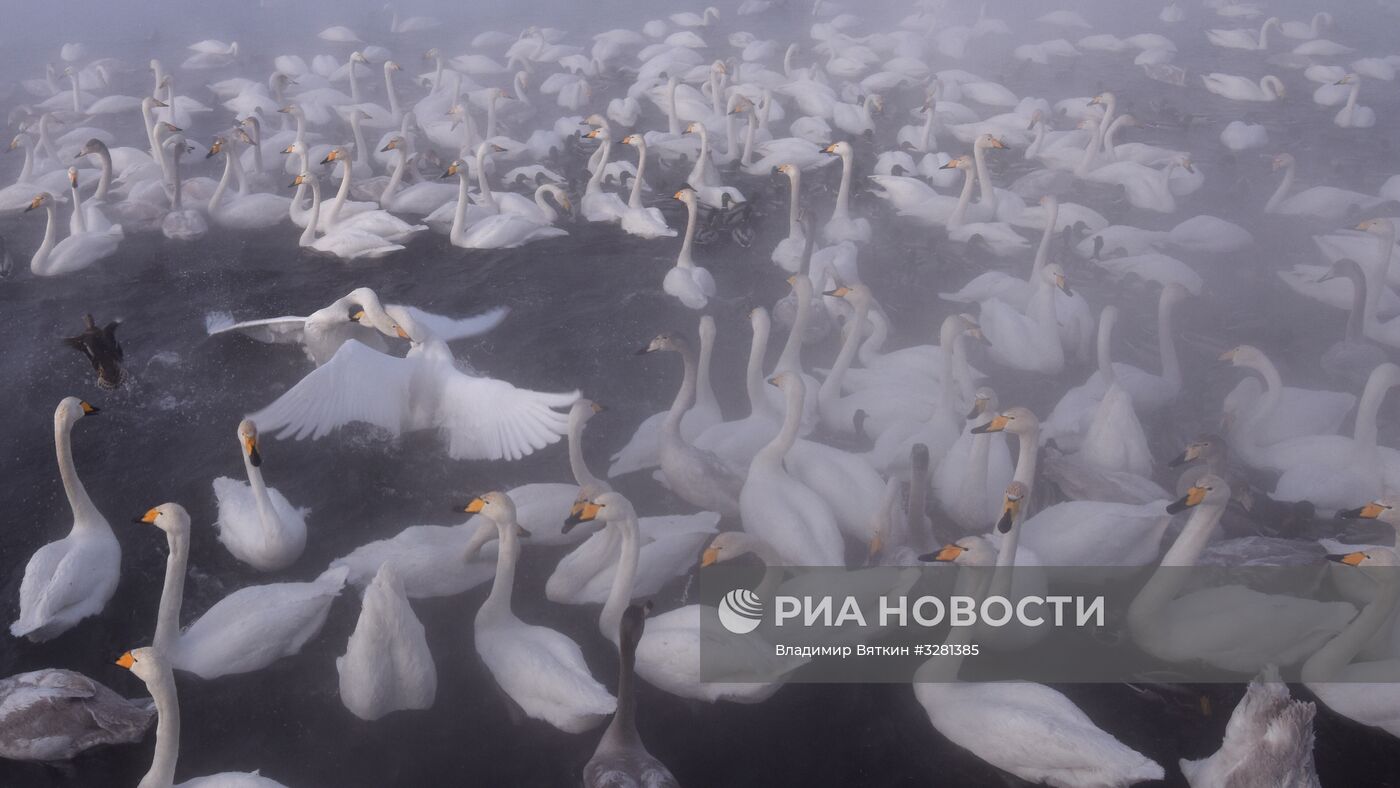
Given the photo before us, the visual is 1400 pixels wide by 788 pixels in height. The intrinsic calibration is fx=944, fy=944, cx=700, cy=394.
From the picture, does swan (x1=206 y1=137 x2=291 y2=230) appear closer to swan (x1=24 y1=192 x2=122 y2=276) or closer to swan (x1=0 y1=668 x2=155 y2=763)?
swan (x1=24 y1=192 x2=122 y2=276)

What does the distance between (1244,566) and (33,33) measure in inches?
1250

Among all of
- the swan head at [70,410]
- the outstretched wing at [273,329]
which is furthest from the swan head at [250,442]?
the outstretched wing at [273,329]

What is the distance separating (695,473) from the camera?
718cm

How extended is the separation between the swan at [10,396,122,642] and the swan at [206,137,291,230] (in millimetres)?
6302

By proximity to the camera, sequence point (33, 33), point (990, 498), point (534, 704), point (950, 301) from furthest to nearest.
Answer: point (33, 33) < point (950, 301) < point (990, 498) < point (534, 704)

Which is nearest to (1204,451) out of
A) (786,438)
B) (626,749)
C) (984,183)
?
(786,438)

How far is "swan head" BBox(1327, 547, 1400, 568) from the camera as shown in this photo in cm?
543

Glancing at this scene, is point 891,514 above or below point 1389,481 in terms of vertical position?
above

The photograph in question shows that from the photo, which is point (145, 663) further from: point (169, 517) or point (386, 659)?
point (169, 517)

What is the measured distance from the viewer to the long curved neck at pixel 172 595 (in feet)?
19.0

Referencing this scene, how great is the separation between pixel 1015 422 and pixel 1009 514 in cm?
99

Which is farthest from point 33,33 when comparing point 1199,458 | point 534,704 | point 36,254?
point 1199,458

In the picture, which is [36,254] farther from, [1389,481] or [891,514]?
[1389,481]

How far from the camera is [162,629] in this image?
19.0 ft
